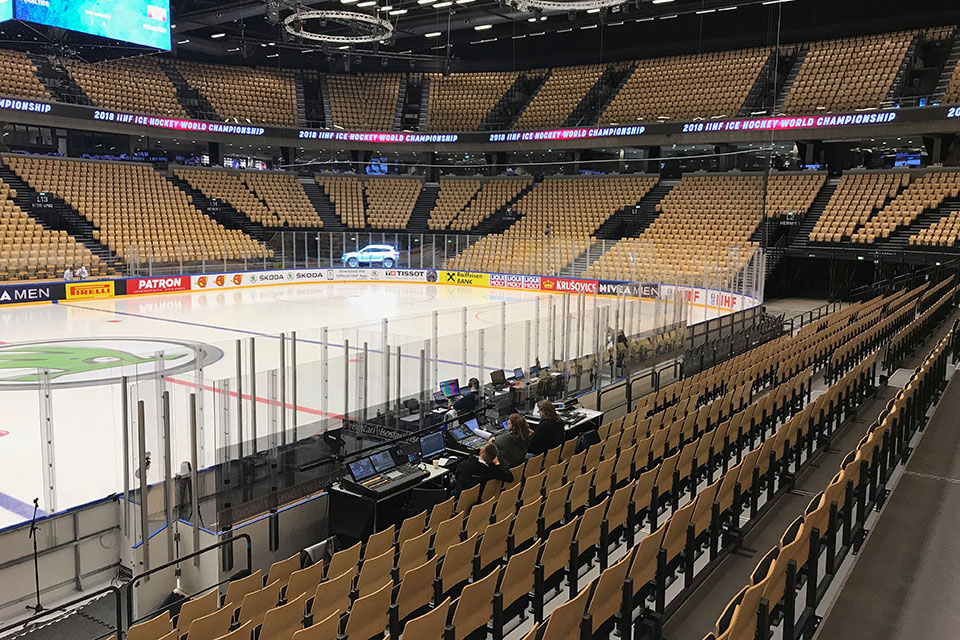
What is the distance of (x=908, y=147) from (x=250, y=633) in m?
37.5

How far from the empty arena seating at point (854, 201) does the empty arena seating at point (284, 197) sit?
76.0 feet

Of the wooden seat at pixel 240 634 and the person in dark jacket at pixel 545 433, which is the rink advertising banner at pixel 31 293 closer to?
the person in dark jacket at pixel 545 433

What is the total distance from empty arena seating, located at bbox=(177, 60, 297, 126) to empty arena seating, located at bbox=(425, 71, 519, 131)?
7820mm

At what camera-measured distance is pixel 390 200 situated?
39656mm

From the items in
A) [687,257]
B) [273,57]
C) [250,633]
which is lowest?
[250,633]

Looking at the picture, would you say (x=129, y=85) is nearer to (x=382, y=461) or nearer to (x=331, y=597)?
(x=382, y=461)

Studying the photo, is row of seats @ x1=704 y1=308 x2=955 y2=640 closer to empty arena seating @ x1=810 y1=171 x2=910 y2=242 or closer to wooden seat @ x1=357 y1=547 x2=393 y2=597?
wooden seat @ x1=357 y1=547 x2=393 y2=597

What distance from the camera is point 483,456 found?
7309 millimetres

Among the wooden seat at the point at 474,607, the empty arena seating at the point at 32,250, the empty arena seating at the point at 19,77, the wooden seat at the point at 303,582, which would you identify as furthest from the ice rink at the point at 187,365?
the empty arena seating at the point at 19,77

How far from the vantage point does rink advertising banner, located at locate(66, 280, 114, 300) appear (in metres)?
25.4

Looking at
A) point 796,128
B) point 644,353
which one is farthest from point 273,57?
point 644,353

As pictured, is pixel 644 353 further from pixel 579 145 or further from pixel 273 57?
pixel 273 57

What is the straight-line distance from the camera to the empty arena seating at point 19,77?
30.6 m

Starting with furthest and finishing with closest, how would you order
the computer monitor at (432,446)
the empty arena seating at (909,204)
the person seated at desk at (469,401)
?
the empty arena seating at (909,204), the person seated at desk at (469,401), the computer monitor at (432,446)
